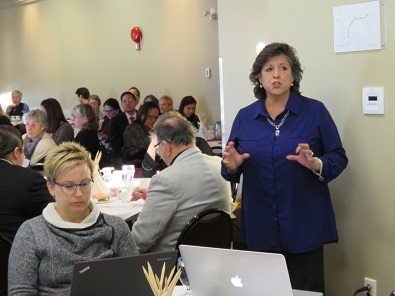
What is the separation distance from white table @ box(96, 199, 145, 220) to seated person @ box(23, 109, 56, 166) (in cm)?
179

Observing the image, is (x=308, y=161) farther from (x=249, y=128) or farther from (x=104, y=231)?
(x=104, y=231)

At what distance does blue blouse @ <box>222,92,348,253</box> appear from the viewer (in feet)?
8.32

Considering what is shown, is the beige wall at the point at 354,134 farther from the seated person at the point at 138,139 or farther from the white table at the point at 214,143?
the white table at the point at 214,143

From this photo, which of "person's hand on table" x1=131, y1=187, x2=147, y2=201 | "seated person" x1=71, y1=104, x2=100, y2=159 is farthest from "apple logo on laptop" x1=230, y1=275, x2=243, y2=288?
"seated person" x1=71, y1=104, x2=100, y2=159

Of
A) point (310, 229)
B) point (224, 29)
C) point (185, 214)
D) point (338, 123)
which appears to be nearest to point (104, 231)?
point (185, 214)

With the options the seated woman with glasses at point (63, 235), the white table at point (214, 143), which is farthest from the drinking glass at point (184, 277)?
the white table at point (214, 143)

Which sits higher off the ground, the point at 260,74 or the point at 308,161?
the point at 260,74

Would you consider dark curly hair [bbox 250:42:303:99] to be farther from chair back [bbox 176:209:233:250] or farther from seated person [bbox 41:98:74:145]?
seated person [bbox 41:98:74:145]

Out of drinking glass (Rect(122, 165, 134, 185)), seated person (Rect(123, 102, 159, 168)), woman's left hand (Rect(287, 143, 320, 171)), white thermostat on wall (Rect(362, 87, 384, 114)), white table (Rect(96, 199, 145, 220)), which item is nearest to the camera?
woman's left hand (Rect(287, 143, 320, 171))

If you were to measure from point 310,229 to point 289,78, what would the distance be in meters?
0.73

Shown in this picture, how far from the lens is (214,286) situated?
1601mm

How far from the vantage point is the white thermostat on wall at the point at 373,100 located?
8.94 ft

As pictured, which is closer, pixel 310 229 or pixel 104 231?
pixel 104 231

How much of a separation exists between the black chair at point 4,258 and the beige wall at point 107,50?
6.32m
